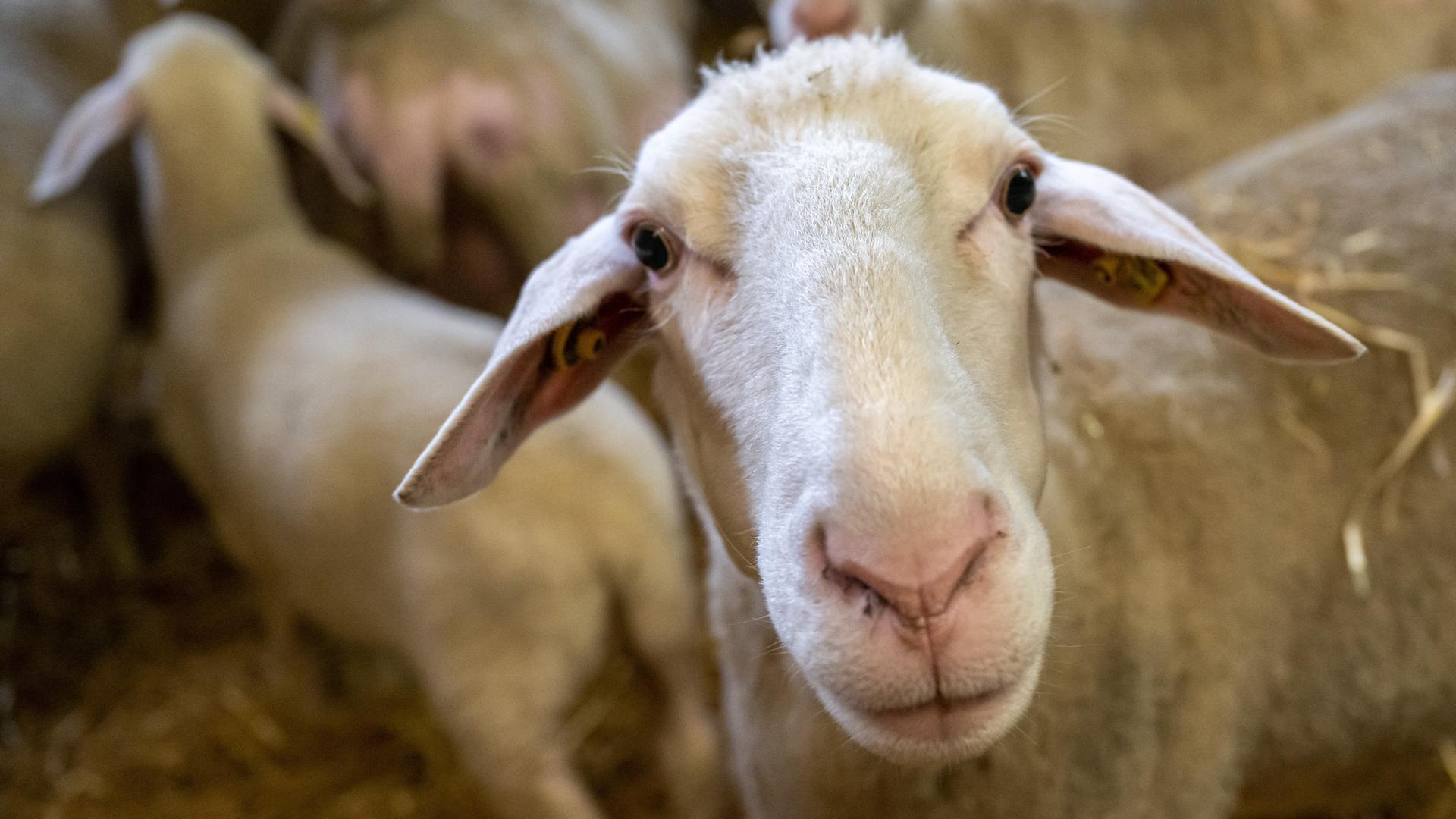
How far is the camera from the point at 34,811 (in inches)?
120

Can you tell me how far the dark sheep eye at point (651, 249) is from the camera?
1.62 metres

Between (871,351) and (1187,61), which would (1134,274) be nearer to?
(871,351)

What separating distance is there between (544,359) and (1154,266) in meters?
0.95

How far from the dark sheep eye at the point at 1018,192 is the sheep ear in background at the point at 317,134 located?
2375 mm

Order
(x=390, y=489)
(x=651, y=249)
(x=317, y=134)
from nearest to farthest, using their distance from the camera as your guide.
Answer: (x=651, y=249)
(x=390, y=489)
(x=317, y=134)

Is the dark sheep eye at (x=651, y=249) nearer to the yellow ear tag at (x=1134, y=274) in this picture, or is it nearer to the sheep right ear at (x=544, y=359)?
the sheep right ear at (x=544, y=359)

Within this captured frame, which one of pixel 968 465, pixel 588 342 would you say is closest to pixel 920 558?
pixel 968 465

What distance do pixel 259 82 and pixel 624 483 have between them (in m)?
2.02

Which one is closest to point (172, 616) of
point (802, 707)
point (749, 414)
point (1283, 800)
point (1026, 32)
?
point (802, 707)

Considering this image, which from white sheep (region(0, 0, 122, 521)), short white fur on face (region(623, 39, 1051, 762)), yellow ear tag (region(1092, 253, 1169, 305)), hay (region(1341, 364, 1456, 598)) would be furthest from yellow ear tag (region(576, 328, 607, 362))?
white sheep (region(0, 0, 122, 521))

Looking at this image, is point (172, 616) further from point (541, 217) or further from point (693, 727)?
point (693, 727)

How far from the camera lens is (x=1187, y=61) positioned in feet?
13.5

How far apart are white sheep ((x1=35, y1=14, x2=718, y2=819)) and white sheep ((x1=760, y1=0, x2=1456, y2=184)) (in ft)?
7.48

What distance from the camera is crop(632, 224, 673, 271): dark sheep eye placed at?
1.62 m
